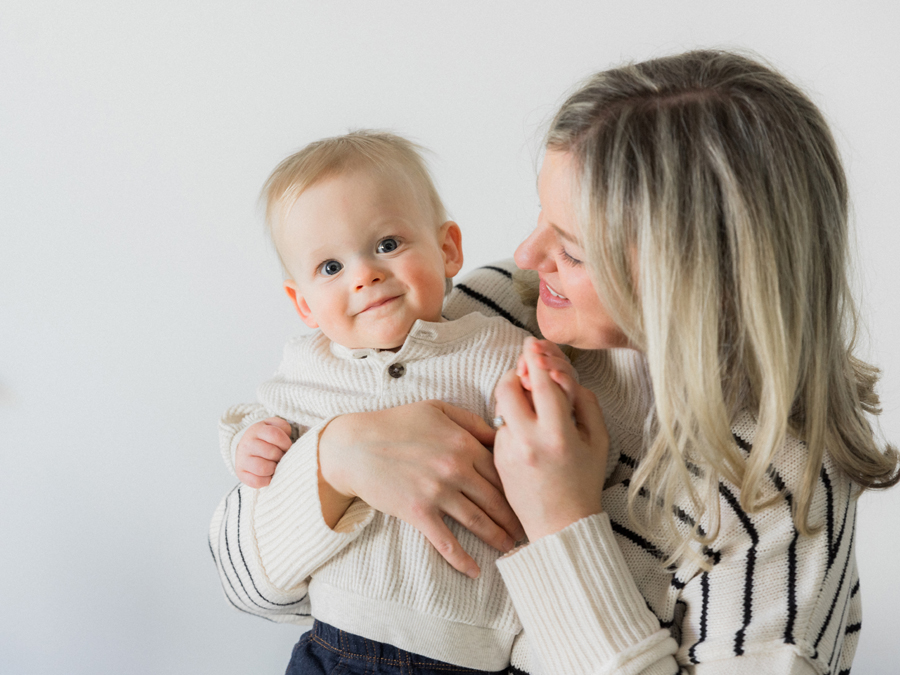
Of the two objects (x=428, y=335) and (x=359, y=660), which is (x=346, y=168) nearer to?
(x=428, y=335)

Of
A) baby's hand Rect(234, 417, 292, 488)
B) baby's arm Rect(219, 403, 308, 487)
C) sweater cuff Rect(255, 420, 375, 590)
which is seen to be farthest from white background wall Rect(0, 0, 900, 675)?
sweater cuff Rect(255, 420, 375, 590)

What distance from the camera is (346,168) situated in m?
1.38

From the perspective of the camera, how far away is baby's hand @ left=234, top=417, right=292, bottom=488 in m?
1.39

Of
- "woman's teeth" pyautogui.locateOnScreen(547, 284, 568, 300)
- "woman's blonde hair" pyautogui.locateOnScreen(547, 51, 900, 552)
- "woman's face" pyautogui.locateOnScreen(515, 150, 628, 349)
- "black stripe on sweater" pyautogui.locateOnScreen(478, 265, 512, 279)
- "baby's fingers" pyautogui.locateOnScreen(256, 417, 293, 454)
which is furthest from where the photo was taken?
"black stripe on sweater" pyautogui.locateOnScreen(478, 265, 512, 279)

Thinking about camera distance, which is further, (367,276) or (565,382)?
(367,276)

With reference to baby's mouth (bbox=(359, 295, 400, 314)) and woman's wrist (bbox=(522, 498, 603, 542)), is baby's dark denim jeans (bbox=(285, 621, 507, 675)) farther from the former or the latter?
baby's mouth (bbox=(359, 295, 400, 314))

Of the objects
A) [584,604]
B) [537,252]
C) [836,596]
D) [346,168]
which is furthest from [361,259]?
[836,596]

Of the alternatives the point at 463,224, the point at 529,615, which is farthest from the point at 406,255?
the point at 463,224

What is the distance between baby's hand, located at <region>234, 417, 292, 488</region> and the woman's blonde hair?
0.63m

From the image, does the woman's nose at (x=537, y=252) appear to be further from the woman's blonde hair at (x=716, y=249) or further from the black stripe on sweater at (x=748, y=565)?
the black stripe on sweater at (x=748, y=565)

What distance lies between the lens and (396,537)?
1291 mm

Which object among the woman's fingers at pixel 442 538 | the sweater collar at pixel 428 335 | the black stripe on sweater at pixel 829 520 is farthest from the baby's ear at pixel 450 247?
the black stripe on sweater at pixel 829 520

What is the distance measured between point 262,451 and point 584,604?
24.6 inches

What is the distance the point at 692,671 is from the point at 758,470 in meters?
0.32
